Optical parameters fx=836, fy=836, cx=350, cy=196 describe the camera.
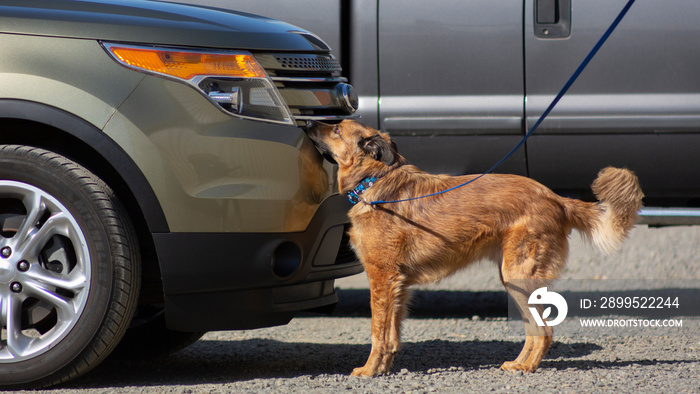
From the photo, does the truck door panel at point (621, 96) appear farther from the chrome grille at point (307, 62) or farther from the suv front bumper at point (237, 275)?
the suv front bumper at point (237, 275)

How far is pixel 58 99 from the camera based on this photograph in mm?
3414

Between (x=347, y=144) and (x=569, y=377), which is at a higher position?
(x=347, y=144)

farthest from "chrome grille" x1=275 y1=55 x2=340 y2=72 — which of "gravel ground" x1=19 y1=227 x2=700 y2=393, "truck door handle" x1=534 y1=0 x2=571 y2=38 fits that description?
"truck door handle" x1=534 y1=0 x2=571 y2=38

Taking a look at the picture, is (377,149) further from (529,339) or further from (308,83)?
(529,339)

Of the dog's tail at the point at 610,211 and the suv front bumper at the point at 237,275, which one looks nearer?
the suv front bumper at the point at 237,275

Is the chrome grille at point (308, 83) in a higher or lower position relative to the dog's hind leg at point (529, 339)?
higher

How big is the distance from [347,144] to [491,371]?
131 centimetres

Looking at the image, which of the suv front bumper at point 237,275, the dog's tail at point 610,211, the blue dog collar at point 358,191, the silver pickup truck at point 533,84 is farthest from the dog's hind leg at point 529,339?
the silver pickup truck at point 533,84

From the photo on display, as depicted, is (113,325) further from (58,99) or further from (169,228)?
(58,99)

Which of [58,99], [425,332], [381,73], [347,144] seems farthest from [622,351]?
[58,99]

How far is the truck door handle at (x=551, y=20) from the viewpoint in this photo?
5348mm

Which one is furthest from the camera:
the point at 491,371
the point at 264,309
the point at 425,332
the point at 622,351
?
the point at 425,332

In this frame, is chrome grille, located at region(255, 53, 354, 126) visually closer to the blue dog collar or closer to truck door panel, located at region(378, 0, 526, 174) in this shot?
the blue dog collar

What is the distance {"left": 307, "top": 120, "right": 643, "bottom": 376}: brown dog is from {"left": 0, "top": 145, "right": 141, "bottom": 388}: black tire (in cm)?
107
